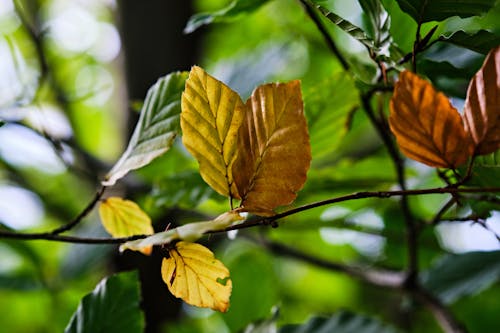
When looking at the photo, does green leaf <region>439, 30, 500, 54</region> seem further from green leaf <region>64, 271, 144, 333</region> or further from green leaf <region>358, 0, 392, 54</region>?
green leaf <region>64, 271, 144, 333</region>

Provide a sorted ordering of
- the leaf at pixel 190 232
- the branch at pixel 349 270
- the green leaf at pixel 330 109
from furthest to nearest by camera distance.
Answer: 1. the branch at pixel 349 270
2. the green leaf at pixel 330 109
3. the leaf at pixel 190 232

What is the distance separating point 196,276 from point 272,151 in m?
0.08

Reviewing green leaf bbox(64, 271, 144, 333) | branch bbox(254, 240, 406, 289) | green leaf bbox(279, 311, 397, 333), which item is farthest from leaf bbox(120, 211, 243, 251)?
branch bbox(254, 240, 406, 289)

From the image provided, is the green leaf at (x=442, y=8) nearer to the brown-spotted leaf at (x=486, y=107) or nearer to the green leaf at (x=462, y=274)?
the brown-spotted leaf at (x=486, y=107)

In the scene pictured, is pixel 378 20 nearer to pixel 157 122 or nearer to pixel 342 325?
pixel 157 122

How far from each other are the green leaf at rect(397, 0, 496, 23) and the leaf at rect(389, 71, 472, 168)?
6 cm

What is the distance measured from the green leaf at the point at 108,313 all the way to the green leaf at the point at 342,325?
178 millimetres

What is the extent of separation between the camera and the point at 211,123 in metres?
0.28

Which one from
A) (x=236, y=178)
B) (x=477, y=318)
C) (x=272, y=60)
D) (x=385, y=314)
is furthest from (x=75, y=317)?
(x=385, y=314)

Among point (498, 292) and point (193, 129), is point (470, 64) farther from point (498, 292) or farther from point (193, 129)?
point (498, 292)

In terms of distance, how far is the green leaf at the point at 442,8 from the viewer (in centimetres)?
29

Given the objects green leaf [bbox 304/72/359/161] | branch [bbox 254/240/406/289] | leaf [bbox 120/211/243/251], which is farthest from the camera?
branch [bbox 254/240/406/289]

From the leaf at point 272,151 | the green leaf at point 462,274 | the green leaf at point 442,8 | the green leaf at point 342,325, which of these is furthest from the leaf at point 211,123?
the green leaf at point 462,274

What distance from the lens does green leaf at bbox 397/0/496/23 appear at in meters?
0.29
